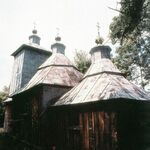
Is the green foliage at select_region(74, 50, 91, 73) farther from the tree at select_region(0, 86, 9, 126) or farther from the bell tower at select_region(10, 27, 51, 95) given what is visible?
the tree at select_region(0, 86, 9, 126)

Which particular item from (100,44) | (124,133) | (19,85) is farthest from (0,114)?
(124,133)

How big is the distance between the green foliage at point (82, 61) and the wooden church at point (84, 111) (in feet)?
37.9

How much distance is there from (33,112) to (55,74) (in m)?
3.42

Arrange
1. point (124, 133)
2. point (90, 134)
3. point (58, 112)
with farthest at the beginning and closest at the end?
point (58, 112)
point (90, 134)
point (124, 133)

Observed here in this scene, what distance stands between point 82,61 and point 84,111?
21139 millimetres

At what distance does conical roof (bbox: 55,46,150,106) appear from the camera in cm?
1248

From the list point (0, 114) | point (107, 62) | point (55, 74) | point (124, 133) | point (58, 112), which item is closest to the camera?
point (124, 133)

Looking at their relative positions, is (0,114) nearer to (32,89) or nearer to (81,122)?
(32,89)

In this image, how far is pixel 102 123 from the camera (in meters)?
12.1

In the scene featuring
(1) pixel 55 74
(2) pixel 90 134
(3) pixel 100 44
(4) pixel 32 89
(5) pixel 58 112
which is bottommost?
(2) pixel 90 134

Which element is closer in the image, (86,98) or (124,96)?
(124,96)

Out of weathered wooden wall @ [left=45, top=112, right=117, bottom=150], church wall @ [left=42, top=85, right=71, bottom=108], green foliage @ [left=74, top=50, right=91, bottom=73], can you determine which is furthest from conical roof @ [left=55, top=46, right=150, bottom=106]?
green foliage @ [left=74, top=50, right=91, bottom=73]

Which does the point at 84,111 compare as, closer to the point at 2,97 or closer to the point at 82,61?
the point at 82,61

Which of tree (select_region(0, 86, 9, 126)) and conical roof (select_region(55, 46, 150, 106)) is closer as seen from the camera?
conical roof (select_region(55, 46, 150, 106))
